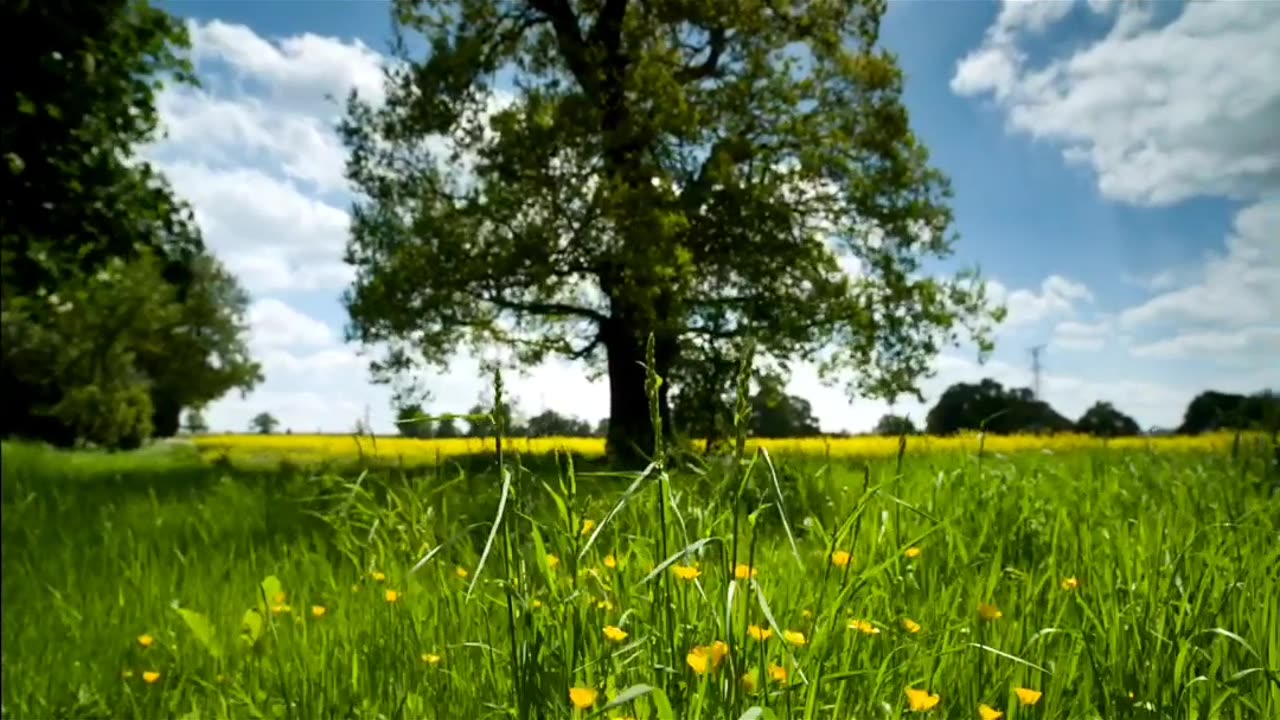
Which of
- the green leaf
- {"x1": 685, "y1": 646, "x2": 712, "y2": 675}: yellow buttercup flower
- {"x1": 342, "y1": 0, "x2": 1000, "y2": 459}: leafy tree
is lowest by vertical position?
the green leaf

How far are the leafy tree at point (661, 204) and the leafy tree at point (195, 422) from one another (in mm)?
847

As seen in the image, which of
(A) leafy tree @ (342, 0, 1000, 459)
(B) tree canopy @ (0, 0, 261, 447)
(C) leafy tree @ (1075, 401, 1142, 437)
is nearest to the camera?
(C) leafy tree @ (1075, 401, 1142, 437)

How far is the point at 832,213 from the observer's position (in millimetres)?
3594

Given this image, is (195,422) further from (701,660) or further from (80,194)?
(80,194)

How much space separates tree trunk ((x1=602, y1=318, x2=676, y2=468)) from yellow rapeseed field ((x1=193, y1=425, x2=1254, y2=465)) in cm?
14

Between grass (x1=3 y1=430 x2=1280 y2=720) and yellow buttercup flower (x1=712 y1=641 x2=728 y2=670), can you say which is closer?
yellow buttercup flower (x1=712 y1=641 x2=728 y2=670)

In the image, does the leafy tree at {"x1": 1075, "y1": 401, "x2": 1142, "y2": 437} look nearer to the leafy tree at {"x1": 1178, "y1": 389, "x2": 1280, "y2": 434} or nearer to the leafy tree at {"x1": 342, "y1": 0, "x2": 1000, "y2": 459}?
the leafy tree at {"x1": 1178, "y1": 389, "x2": 1280, "y2": 434}

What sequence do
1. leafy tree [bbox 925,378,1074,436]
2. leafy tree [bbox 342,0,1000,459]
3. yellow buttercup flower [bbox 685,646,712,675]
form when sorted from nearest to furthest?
1. yellow buttercup flower [bbox 685,646,712,675]
2. leafy tree [bbox 925,378,1074,436]
3. leafy tree [bbox 342,0,1000,459]

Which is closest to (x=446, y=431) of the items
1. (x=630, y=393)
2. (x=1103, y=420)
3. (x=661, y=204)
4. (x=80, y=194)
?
(x=630, y=393)

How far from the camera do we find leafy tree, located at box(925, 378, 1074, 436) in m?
2.29

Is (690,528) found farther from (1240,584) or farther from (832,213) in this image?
(832,213)

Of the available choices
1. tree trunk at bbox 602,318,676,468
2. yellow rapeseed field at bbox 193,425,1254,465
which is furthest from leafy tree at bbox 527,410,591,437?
tree trunk at bbox 602,318,676,468

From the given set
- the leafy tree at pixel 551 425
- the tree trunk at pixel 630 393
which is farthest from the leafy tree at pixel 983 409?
the leafy tree at pixel 551 425

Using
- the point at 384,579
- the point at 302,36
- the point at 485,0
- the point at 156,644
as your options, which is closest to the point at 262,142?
the point at 302,36
